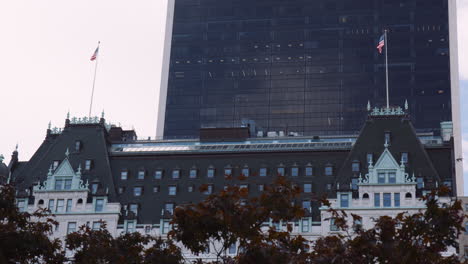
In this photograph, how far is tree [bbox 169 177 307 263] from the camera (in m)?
47.1

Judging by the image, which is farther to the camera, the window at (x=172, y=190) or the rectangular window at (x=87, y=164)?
the rectangular window at (x=87, y=164)

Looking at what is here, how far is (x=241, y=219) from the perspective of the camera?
47594 mm

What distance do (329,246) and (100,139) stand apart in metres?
81.1

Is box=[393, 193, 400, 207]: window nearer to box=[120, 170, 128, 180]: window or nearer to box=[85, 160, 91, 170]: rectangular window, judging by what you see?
box=[120, 170, 128, 180]: window

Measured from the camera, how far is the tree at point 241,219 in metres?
47.1

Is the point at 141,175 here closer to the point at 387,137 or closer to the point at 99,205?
the point at 99,205

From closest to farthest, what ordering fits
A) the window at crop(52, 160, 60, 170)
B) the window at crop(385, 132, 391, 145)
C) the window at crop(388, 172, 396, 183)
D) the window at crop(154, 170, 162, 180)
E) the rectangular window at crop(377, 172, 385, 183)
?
the window at crop(388, 172, 396, 183), the rectangular window at crop(377, 172, 385, 183), the window at crop(385, 132, 391, 145), the window at crop(154, 170, 162, 180), the window at crop(52, 160, 60, 170)

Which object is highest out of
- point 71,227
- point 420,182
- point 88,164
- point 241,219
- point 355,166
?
point 355,166

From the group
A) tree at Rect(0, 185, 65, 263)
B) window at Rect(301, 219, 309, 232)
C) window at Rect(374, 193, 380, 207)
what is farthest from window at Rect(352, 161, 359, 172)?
tree at Rect(0, 185, 65, 263)

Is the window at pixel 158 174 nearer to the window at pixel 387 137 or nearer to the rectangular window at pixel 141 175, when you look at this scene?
the rectangular window at pixel 141 175

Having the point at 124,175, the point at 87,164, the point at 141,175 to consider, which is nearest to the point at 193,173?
the point at 141,175

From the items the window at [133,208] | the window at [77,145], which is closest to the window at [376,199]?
the window at [133,208]

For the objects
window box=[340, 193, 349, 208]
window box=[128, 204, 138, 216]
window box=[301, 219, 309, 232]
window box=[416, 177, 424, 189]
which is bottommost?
window box=[301, 219, 309, 232]

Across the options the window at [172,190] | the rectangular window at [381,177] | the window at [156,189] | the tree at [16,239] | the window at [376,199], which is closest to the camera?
the tree at [16,239]
